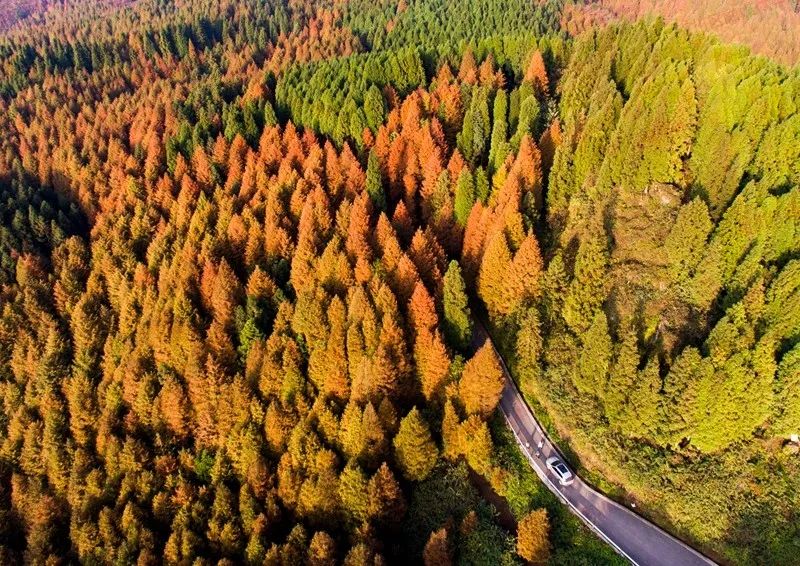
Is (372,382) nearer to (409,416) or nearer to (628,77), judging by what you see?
(409,416)

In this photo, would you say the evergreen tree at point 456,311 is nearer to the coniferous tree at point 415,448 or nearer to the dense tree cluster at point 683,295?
the dense tree cluster at point 683,295

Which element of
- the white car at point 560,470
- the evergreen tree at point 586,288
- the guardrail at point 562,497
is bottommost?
the guardrail at point 562,497

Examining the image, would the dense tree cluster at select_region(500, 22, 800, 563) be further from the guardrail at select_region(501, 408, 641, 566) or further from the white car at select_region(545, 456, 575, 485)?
the guardrail at select_region(501, 408, 641, 566)

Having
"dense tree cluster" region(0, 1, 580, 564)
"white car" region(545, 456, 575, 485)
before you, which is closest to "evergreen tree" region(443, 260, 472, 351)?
"dense tree cluster" region(0, 1, 580, 564)

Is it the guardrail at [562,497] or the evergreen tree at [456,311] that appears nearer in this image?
the guardrail at [562,497]

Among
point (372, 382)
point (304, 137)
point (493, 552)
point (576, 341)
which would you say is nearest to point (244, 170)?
point (304, 137)

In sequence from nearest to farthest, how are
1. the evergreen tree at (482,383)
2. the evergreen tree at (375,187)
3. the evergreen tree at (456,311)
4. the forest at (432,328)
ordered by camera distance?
the forest at (432,328), the evergreen tree at (482,383), the evergreen tree at (456,311), the evergreen tree at (375,187)

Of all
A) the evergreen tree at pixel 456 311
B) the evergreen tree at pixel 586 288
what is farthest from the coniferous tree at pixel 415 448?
the evergreen tree at pixel 586 288
